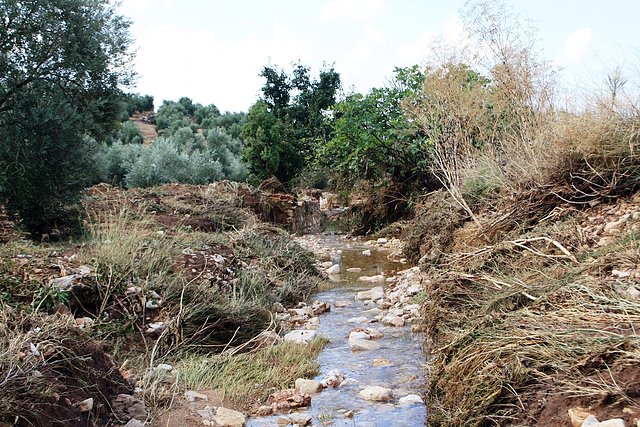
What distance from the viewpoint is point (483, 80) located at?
8719 millimetres

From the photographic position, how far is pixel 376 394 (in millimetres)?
3945

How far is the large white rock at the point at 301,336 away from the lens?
530cm

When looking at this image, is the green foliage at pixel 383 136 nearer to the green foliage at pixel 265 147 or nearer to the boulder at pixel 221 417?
the green foliage at pixel 265 147

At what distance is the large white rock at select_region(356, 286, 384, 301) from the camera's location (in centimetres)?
720

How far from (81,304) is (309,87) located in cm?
2478

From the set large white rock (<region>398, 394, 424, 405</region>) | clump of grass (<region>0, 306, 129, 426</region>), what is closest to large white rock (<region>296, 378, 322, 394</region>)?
large white rock (<region>398, 394, 424, 405</region>)

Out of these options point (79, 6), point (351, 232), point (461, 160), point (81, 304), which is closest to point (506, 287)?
point (81, 304)

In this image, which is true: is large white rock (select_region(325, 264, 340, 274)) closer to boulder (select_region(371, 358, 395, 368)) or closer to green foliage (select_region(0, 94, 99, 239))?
green foliage (select_region(0, 94, 99, 239))

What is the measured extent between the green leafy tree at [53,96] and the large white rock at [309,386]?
17.2ft

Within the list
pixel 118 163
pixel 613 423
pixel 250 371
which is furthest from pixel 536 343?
pixel 118 163

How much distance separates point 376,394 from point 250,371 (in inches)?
43.8

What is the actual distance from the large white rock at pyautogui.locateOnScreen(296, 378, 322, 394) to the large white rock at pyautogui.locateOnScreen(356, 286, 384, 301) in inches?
117

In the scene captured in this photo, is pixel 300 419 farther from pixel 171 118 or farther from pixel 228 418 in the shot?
pixel 171 118

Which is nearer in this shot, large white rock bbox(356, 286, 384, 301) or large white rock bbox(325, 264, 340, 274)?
large white rock bbox(356, 286, 384, 301)
